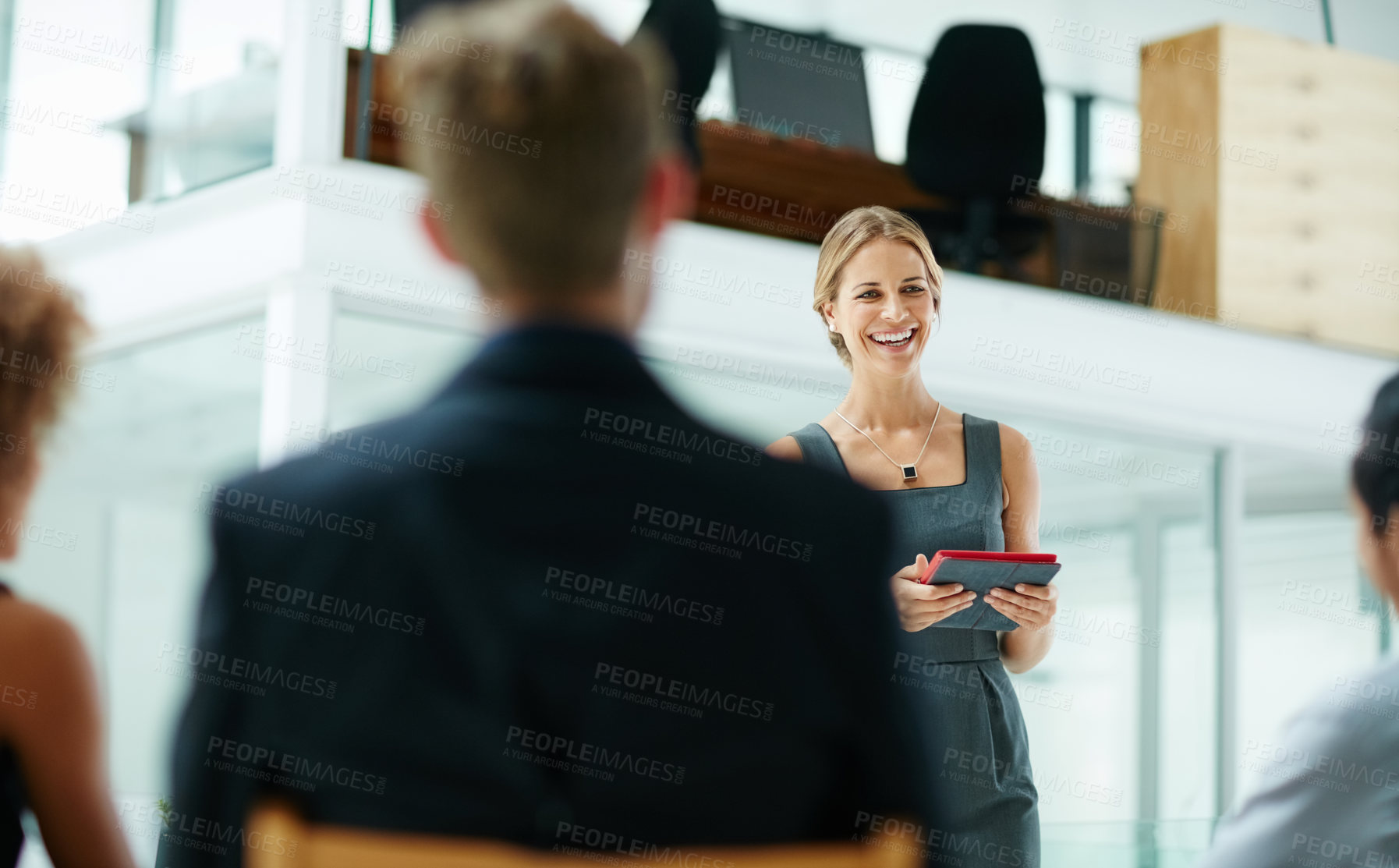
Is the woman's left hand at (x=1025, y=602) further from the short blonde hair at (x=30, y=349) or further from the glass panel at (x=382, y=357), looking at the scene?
the glass panel at (x=382, y=357)

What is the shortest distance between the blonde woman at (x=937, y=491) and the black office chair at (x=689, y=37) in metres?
1.84

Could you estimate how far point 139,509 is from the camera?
427 centimetres

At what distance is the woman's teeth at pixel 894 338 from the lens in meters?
2.18

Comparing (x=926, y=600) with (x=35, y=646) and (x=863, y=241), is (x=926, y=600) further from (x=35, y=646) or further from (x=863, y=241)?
(x=35, y=646)

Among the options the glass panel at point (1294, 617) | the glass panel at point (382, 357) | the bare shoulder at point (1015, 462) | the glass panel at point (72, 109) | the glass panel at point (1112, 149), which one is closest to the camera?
the bare shoulder at point (1015, 462)

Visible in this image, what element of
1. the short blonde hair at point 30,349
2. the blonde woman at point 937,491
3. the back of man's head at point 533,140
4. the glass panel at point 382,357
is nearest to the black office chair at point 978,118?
the glass panel at point 382,357

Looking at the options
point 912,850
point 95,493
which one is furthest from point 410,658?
point 95,493

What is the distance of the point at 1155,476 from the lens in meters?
5.47

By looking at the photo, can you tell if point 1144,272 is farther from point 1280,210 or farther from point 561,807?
point 561,807

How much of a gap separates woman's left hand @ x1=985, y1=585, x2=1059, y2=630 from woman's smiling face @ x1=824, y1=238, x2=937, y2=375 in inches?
16.7

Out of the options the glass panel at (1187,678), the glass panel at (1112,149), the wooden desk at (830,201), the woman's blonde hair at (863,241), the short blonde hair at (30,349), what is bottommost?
the glass panel at (1187,678)

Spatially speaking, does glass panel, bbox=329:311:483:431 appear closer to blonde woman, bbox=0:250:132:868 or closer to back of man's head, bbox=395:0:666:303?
blonde woman, bbox=0:250:132:868

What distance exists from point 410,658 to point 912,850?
275mm

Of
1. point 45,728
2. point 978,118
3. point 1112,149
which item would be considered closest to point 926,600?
point 45,728
